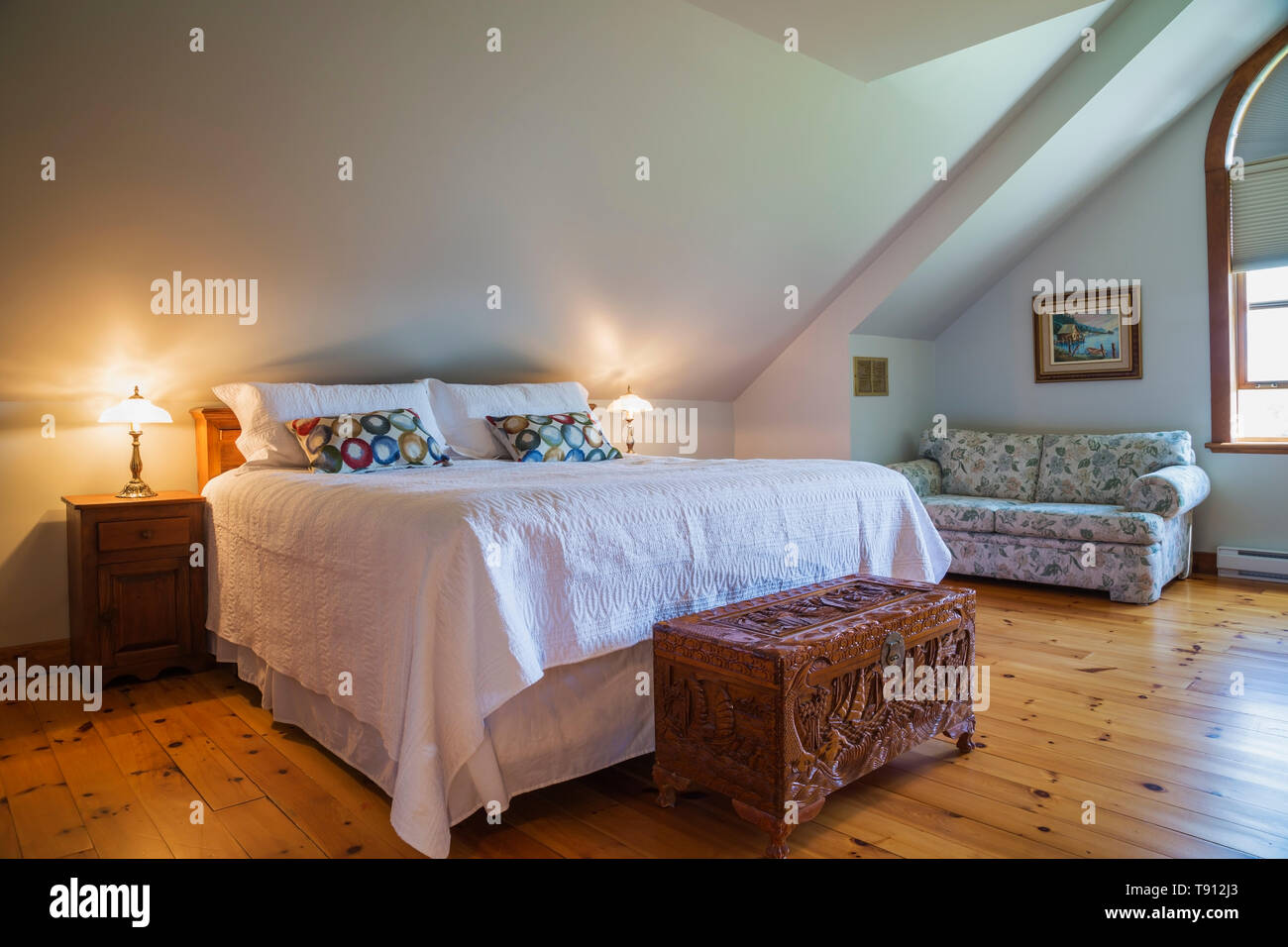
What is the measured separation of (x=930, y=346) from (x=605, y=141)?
135 inches

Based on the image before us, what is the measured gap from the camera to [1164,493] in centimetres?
437

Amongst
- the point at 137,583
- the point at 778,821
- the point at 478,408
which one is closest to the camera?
the point at 778,821

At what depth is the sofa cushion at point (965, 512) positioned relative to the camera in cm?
489

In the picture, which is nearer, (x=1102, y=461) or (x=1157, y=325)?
(x=1102, y=461)

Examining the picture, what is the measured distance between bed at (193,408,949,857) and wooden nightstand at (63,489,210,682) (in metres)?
0.40

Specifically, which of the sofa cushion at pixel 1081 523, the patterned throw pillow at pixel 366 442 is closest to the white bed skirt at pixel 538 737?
the patterned throw pillow at pixel 366 442

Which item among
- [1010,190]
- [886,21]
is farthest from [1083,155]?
[886,21]

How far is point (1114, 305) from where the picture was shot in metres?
5.35

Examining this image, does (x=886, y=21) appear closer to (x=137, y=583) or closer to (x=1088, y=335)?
(x=137, y=583)

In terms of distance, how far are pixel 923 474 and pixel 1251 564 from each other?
5.97 ft
